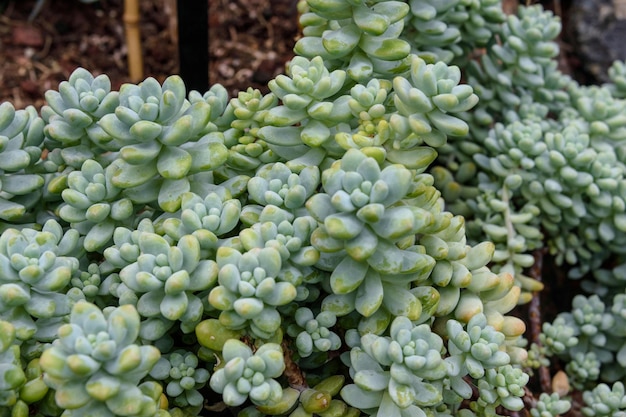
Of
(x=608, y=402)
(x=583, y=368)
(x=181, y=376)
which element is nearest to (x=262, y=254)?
(x=181, y=376)

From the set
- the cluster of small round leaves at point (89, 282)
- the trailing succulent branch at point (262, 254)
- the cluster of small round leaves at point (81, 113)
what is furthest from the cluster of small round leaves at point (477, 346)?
the cluster of small round leaves at point (81, 113)

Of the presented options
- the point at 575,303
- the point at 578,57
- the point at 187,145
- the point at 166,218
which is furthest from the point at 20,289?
the point at 578,57

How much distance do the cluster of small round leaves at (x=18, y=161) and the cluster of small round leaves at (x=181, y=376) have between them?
1.31ft

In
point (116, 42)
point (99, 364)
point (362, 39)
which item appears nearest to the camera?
point (99, 364)

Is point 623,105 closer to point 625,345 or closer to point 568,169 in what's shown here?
point 568,169

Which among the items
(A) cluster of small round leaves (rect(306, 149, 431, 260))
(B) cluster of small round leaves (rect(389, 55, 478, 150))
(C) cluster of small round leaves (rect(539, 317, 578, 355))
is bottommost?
(C) cluster of small round leaves (rect(539, 317, 578, 355))

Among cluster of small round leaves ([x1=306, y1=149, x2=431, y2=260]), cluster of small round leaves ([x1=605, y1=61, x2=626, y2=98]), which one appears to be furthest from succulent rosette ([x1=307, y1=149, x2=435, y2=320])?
cluster of small round leaves ([x1=605, y1=61, x2=626, y2=98])

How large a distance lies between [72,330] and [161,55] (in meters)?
1.75

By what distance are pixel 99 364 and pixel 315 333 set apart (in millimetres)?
369

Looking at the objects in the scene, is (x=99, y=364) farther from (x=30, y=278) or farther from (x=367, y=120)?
(x=367, y=120)

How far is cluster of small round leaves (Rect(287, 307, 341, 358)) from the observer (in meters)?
1.14

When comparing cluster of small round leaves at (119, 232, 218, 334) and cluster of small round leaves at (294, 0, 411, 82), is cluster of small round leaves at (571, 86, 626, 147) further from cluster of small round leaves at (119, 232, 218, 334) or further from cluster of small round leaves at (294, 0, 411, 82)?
cluster of small round leaves at (119, 232, 218, 334)

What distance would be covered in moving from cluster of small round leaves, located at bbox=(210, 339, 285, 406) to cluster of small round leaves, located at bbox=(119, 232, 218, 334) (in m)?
0.11

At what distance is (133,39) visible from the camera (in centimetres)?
235
